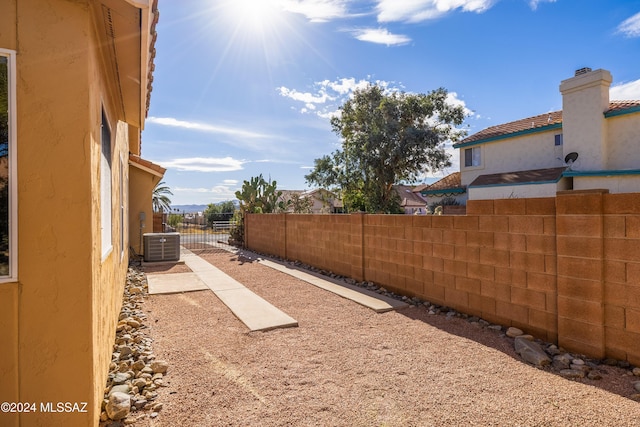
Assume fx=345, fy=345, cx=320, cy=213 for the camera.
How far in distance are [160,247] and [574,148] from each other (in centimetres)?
1765

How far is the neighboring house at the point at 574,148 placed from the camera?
46.0 ft

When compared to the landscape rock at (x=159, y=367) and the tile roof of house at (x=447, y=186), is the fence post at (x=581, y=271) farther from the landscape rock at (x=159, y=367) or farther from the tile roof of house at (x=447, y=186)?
the tile roof of house at (x=447, y=186)

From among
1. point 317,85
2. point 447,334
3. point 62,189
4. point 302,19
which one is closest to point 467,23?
point 302,19

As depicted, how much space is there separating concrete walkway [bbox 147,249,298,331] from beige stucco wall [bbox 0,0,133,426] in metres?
2.93

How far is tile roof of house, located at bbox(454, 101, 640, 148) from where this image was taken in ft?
48.4

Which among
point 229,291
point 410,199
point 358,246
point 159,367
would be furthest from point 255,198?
point 410,199

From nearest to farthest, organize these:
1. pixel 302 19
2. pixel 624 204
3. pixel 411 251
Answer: pixel 624 204, pixel 411 251, pixel 302 19

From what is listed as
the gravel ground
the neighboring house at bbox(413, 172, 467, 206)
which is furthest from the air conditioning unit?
the neighboring house at bbox(413, 172, 467, 206)

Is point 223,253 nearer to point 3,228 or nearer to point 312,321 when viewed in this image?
point 312,321

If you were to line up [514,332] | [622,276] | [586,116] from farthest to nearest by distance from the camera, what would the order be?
[586,116] < [514,332] < [622,276]

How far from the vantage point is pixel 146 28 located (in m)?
2.76

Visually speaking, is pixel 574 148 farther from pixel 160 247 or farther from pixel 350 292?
pixel 160 247

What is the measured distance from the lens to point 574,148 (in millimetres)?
15461

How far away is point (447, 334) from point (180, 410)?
3477 mm
